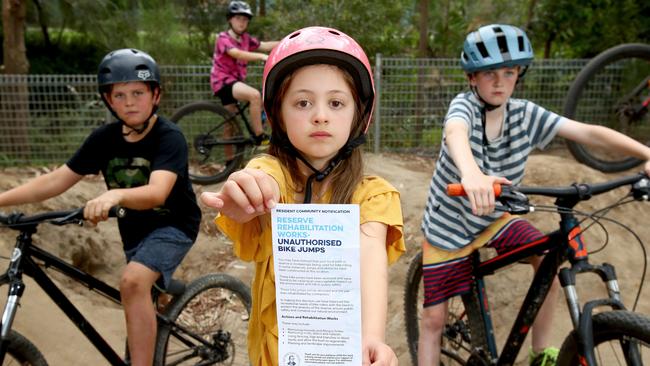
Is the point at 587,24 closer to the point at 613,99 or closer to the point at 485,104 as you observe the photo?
the point at 613,99

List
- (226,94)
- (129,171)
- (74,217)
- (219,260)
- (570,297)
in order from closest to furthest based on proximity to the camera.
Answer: (570,297) → (74,217) → (129,171) → (219,260) → (226,94)

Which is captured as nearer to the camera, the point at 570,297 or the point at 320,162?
the point at 320,162

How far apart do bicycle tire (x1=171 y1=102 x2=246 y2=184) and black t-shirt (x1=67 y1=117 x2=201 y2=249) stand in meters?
3.49

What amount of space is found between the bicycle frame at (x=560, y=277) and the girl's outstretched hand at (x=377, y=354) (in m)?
1.29

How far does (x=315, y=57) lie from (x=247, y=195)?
1.57 ft

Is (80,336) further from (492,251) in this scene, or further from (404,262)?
(492,251)

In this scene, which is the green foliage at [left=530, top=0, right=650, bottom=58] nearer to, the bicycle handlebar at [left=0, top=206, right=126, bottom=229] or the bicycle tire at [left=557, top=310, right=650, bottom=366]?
the bicycle tire at [left=557, top=310, right=650, bottom=366]

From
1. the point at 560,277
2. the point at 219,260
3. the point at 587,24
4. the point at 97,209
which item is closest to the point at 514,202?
the point at 560,277

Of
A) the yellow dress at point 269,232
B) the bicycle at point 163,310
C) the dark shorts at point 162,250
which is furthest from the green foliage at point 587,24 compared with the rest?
the yellow dress at point 269,232

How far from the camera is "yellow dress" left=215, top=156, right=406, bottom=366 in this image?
1694 millimetres

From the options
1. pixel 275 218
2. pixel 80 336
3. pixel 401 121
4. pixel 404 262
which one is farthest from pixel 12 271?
pixel 401 121

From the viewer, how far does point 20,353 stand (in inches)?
109

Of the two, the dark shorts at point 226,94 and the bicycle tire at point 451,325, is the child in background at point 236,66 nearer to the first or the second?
the dark shorts at point 226,94

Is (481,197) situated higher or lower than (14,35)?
lower
